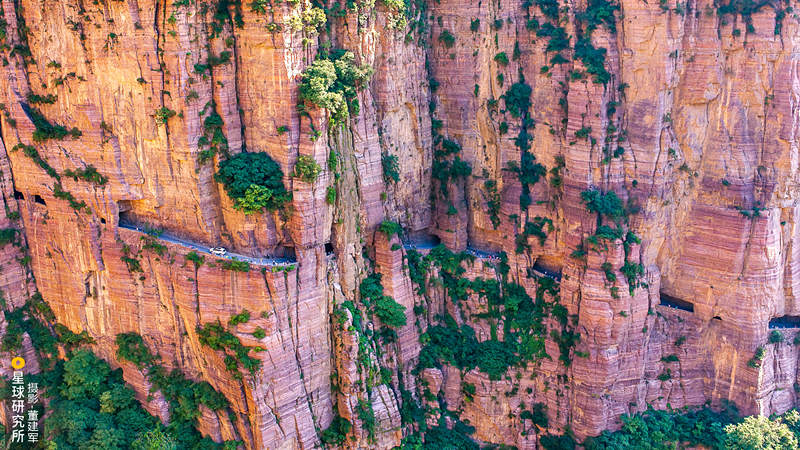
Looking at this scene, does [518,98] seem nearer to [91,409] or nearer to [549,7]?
[549,7]

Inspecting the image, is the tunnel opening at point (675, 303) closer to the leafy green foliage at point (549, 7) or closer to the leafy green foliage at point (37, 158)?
the leafy green foliage at point (549, 7)

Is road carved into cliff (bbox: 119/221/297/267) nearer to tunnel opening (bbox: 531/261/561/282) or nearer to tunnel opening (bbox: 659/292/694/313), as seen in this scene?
tunnel opening (bbox: 531/261/561/282)

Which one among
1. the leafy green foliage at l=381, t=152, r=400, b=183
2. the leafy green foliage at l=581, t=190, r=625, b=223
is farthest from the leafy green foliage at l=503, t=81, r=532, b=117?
the leafy green foliage at l=381, t=152, r=400, b=183

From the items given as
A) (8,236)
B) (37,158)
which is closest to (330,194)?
(37,158)

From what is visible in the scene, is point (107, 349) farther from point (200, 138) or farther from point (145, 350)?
point (200, 138)

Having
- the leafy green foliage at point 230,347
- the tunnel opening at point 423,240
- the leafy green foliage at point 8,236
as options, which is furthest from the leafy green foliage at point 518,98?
the leafy green foliage at point 8,236

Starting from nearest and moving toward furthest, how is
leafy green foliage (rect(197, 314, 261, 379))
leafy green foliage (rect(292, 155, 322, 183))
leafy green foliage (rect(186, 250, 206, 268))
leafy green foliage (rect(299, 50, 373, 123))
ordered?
leafy green foliage (rect(299, 50, 373, 123)) → leafy green foliage (rect(292, 155, 322, 183)) → leafy green foliage (rect(197, 314, 261, 379)) → leafy green foliage (rect(186, 250, 206, 268))
